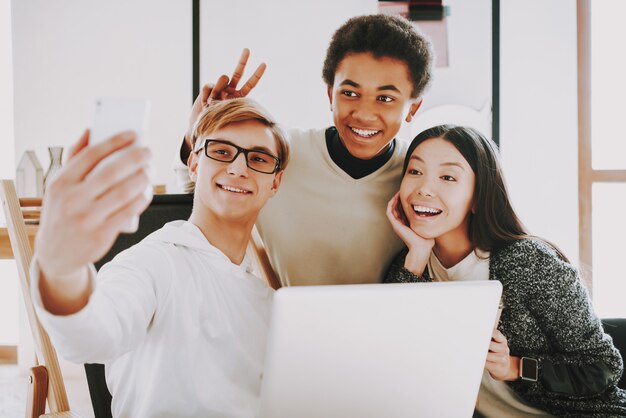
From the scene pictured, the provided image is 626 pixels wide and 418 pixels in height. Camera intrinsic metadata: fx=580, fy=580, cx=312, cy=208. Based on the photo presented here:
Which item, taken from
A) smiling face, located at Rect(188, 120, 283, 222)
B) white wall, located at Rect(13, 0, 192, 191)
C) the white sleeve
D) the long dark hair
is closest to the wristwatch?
the long dark hair

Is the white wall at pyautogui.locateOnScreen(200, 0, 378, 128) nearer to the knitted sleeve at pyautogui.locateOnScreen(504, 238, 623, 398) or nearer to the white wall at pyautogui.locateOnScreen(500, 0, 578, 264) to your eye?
the white wall at pyautogui.locateOnScreen(500, 0, 578, 264)

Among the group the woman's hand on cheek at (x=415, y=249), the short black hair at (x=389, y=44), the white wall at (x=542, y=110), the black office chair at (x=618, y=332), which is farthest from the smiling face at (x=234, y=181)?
the white wall at (x=542, y=110)

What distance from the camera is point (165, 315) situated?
109cm

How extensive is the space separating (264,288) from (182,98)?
2374 mm

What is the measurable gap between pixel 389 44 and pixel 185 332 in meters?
0.94

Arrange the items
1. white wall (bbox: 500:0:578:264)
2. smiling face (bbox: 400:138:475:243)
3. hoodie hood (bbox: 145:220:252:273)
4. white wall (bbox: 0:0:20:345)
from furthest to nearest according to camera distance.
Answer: white wall (bbox: 0:0:20:345)
white wall (bbox: 500:0:578:264)
smiling face (bbox: 400:138:475:243)
hoodie hood (bbox: 145:220:252:273)

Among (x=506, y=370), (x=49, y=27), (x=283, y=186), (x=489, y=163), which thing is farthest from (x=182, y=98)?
(x=506, y=370)

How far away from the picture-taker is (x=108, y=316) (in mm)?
854

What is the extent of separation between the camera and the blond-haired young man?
72 centimetres

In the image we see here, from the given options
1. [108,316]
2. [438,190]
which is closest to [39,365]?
[108,316]

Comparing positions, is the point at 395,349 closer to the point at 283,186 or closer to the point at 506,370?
the point at 506,370

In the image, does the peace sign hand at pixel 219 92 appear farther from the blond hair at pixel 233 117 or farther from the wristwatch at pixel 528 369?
the wristwatch at pixel 528 369

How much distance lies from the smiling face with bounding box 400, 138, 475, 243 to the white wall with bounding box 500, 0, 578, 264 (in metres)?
2.03

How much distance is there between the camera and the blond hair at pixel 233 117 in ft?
4.08
